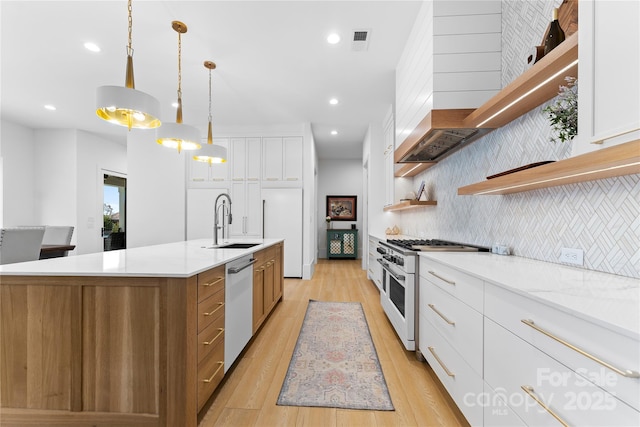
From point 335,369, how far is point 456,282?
1114mm

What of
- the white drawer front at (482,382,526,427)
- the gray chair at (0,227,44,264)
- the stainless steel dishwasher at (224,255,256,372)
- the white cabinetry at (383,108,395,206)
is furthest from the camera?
the white cabinetry at (383,108,395,206)

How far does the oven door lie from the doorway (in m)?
6.81

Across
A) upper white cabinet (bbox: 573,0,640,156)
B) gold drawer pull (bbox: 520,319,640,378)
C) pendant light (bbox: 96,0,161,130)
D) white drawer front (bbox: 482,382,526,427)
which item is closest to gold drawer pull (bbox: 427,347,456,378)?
white drawer front (bbox: 482,382,526,427)

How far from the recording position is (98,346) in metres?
1.33

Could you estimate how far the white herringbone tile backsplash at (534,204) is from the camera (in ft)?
3.98

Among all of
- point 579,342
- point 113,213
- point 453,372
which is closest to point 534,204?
point 453,372

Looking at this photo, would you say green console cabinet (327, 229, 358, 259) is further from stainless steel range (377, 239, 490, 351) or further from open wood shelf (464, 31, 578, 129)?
open wood shelf (464, 31, 578, 129)

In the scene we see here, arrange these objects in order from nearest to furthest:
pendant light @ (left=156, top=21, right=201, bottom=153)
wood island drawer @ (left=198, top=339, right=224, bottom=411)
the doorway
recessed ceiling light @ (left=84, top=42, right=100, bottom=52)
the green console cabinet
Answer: wood island drawer @ (left=198, top=339, right=224, bottom=411) < pendant light @ (left=156, top=21, right=201, bottom=153) < recessed ceiling light @ (left=84, top=42, right=100, bottom=52) < the doorway < the green console cabinet

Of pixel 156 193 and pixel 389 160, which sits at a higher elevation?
pixel 389 160

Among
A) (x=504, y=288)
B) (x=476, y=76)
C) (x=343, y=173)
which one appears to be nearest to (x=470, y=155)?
(x=476, y=76)

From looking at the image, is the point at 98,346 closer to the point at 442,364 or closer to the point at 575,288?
the point at 442,364

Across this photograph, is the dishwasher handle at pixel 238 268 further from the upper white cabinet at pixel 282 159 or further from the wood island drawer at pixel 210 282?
the upper white cabinet at pixel 282 159

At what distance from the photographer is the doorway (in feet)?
22.2

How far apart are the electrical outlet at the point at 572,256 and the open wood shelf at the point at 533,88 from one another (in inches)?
34.1
